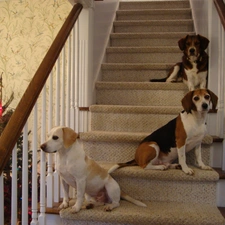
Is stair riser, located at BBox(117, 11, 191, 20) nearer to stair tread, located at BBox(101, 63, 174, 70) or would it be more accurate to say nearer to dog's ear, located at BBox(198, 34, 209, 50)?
stair tread, located at BBox(101, 63, 174, 70)

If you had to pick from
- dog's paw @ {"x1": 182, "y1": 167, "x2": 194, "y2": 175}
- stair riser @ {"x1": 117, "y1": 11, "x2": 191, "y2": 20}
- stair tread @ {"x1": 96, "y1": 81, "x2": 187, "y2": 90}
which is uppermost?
stair riser @ {"x1": 117, "y1": 11, "x2": 191, "y2": 20}

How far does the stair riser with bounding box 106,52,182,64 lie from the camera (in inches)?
125

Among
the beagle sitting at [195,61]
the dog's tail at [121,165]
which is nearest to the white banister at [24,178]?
the dog's tail at [121,165]

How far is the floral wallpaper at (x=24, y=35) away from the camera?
12.7 ft

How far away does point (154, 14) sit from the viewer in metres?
3.87

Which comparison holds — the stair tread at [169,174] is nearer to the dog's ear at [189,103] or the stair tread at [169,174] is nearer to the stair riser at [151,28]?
the dog's ear at [189,103]

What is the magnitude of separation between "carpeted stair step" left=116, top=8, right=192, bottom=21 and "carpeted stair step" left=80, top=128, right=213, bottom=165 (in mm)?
2328

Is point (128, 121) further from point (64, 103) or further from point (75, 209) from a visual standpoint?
point (75, 209)

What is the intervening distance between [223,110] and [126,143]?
75 centimetres

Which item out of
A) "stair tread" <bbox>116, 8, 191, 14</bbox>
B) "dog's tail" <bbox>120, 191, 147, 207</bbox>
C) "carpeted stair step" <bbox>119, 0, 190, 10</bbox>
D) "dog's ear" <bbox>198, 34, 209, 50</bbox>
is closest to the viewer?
"dog's tail" <bbox>120, 191, 147, 207</bbox>

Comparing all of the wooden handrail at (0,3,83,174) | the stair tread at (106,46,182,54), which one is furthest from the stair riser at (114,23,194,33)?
the wooden handrail at (0,3,83,174)

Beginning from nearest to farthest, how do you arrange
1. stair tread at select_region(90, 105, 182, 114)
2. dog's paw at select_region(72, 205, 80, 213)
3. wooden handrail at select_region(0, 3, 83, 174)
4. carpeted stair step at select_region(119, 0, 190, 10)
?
wooden handrail at select_region(0, 3, 83, 174)
dog's paw at select_region(72, 205, 80, 213)
stair tread at select_region(90, 105, 182, 114)
carpeted stair step at select_region(119, 0, 190, 10)

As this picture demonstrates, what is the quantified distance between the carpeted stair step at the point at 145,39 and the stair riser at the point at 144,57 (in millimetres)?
260

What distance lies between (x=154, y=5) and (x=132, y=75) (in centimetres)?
166
